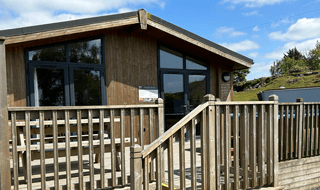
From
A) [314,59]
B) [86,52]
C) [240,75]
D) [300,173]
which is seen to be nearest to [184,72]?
[86,52]

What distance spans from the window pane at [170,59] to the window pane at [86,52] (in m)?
1.79

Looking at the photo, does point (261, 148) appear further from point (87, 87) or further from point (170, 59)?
point (170, 59)

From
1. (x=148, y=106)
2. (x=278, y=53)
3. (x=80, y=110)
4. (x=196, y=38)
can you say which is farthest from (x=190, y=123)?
(x=278, y=53)

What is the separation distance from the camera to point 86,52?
18.9ft

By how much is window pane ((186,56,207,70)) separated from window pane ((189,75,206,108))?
0.27 metres

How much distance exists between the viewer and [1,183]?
2543mm

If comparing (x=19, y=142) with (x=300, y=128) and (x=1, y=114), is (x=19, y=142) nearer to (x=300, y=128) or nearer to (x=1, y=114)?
(x=1, y=114)

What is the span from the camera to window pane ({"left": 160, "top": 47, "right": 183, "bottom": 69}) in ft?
22.3

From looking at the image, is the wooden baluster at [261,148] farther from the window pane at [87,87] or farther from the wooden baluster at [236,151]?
the window pane at [87,87]

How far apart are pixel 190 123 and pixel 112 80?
3838mm

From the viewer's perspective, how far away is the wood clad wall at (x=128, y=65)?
606cm

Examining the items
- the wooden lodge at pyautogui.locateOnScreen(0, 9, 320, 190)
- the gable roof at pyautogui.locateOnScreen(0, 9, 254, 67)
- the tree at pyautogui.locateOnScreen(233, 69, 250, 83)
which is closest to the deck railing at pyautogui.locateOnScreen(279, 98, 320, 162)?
the wooden lodge at pyautogui.locateOnScreen(0, 9, 320, 190)

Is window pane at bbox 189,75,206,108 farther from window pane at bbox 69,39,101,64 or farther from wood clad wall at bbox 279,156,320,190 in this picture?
wood clad wall at bbox 279,156,320,190

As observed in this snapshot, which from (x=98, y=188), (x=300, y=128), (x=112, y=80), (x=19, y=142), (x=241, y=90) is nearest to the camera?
(x=98, y=188)
